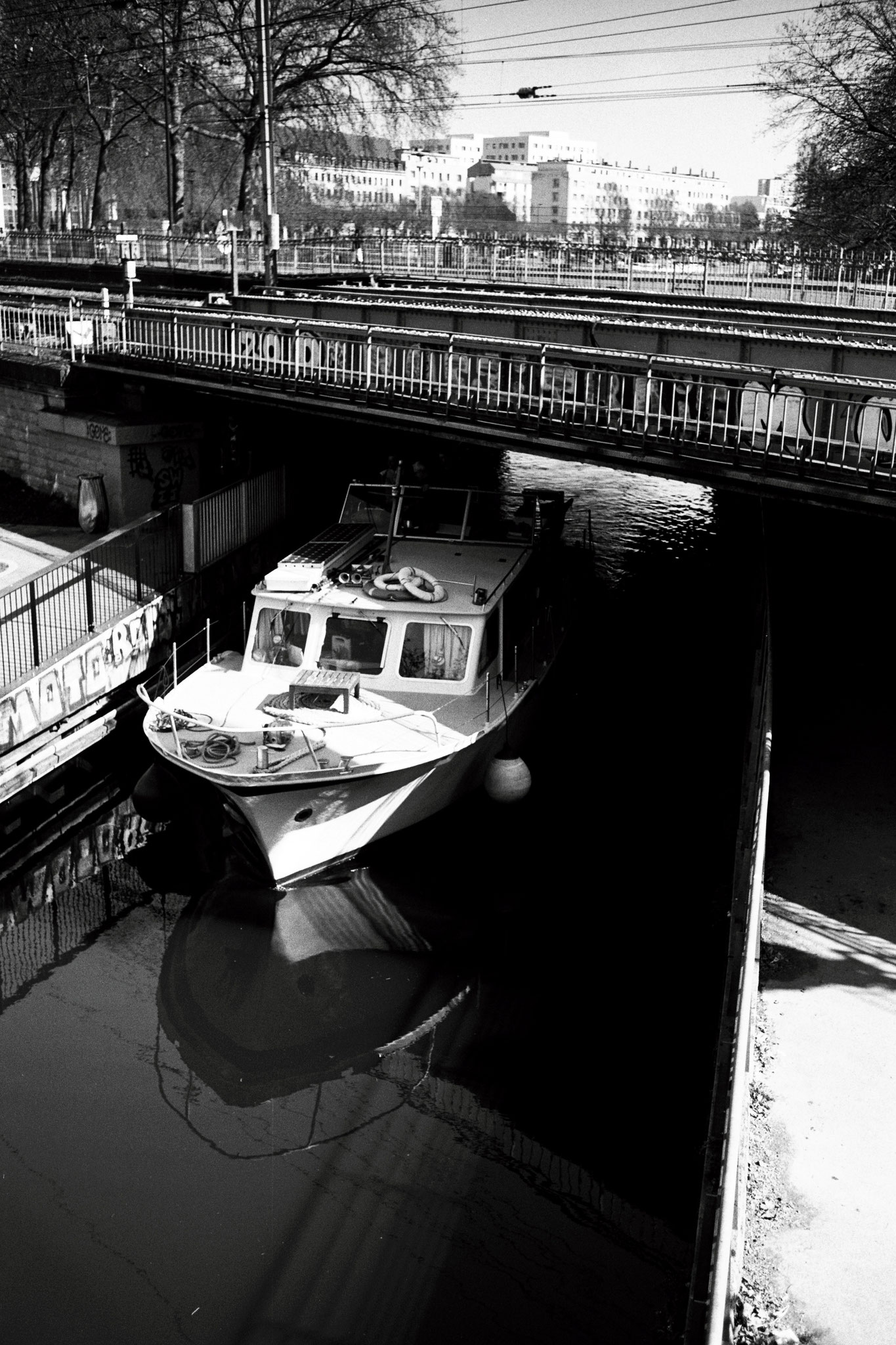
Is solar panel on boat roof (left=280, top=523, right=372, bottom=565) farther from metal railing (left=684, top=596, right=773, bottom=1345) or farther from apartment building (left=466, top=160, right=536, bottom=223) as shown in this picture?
apartment building (left=466, top=160, right=536, bottom=223)

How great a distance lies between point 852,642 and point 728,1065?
1291 cm

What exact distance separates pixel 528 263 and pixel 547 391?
20.1 meters

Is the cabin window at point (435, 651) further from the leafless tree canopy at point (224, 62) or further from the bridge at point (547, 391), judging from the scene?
the leafless tree canopy at point (224, 62)

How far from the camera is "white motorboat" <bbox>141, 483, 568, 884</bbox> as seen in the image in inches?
535

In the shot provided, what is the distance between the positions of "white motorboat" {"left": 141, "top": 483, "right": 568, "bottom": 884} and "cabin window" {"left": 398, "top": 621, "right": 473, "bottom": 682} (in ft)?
0.06

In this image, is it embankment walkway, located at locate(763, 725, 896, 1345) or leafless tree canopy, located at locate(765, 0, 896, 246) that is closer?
embankment walkway, located at locate(763, 725, 896, 1345)

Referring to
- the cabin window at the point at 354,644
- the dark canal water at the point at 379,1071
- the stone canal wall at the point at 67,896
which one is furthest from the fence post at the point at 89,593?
the cabin window at the point at 354,644

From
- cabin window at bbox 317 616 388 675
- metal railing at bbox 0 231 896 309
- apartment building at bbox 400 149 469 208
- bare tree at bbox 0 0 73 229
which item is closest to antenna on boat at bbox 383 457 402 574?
cabin window at bbox 317 616 388 675

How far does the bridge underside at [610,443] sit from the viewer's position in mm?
13570

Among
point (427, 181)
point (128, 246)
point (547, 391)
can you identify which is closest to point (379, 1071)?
point (547, 391)

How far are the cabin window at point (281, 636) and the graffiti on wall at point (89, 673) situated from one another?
2.30 metres

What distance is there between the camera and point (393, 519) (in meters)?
17.6

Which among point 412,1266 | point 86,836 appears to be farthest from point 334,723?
point 412,1266

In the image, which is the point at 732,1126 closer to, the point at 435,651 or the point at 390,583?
the point at 435,651
